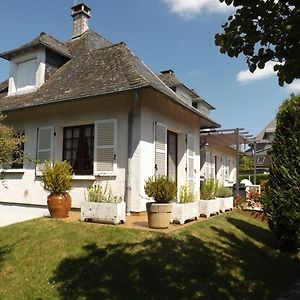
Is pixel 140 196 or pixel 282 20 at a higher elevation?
pixel 282 20

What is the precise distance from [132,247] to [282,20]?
4802 mm

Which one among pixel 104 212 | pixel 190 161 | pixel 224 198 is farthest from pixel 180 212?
pixel 190 161

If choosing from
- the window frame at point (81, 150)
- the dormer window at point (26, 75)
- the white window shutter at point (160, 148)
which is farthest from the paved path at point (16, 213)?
the dormer window at point (26, 75)

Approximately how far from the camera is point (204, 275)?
601 cm

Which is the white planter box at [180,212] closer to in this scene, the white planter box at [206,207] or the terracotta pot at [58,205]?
the white planter box at [206,207]

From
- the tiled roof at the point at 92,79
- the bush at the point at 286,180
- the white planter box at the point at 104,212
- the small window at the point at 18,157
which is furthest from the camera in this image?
the tiled roof at the point at 92,79

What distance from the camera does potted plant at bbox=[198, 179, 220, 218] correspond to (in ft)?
34.1

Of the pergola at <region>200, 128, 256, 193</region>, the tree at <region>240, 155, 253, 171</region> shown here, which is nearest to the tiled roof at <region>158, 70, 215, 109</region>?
the pergola at <region>200, 128, 256, 193</region>

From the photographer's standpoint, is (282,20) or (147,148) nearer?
(282,20)

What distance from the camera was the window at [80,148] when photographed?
11.2 metres

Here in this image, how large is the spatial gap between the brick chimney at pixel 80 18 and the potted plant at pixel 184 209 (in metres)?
10.4

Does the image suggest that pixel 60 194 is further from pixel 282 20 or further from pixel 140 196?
pixel 282 20

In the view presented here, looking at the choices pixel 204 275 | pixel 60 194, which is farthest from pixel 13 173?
pixel 204 275

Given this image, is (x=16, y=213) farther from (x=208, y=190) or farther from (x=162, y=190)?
(x=162, y=190)
